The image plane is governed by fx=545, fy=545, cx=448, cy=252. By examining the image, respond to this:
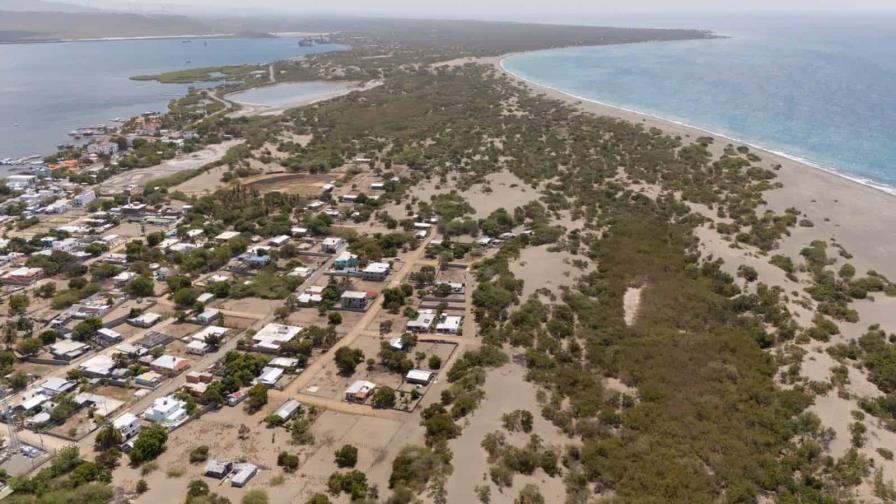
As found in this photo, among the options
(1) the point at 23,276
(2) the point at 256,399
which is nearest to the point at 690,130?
(2) the point at 256,399

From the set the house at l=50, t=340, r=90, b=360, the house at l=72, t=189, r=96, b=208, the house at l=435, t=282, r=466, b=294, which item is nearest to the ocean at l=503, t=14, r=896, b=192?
the house at l=435, t=282, r=466, b=294

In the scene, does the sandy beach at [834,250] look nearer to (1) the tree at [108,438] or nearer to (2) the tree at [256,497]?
(2) the tree at [256,497]

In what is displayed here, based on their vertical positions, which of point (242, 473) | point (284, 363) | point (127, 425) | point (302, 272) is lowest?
point (242, 473)

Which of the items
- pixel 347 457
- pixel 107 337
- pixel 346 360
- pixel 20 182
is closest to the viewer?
pixel 347 457

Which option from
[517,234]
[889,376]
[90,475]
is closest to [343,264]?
[517,234]

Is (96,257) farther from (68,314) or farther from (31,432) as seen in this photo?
(31,432)

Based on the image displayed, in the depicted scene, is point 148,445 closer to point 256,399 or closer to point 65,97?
point 256,399
